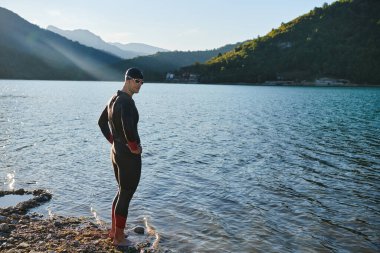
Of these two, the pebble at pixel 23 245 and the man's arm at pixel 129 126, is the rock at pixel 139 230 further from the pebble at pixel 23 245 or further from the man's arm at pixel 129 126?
the man's arm at pixel 129 126

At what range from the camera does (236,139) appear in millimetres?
32969

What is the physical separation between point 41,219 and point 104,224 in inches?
82.0

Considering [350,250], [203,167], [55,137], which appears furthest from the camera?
[55,137]

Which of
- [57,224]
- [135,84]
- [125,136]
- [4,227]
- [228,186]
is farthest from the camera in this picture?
[228,186]

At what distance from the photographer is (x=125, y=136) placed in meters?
8.28

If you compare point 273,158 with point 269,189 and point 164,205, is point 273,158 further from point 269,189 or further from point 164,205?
point 164,205

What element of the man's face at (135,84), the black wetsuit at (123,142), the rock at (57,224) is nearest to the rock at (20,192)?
the rock at (57,224)

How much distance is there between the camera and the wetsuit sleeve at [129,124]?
8117mm

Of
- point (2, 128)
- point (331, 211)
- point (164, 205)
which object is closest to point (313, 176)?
point (331, 211)

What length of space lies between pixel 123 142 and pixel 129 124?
24.7 inches

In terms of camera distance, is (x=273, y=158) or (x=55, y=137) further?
(x=55, y=137)

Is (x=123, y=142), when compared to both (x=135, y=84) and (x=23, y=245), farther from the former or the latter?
(x=23, y=245)

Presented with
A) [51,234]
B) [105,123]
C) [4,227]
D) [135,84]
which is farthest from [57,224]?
[135,84]

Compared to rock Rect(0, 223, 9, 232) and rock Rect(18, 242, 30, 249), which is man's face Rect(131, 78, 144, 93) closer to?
rock Rect(18, 242, 30, 249)
